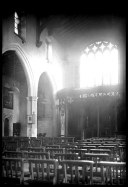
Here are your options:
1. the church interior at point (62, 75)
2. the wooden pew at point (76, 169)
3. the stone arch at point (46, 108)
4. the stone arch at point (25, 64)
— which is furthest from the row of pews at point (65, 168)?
the stone arch at point (46, 108)

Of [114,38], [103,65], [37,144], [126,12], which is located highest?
[114,38]

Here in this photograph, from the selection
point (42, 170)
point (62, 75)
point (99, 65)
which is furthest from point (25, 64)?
point (42, 170)

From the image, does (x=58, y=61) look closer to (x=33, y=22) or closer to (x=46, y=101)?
(x=46, y=101)

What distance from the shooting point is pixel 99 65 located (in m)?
20.6

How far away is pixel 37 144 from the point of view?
896 centimetres

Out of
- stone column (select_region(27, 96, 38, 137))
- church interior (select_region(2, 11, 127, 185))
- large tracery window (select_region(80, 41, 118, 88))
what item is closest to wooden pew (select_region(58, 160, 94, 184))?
church interior (select_region(2, 11, 127, 185))

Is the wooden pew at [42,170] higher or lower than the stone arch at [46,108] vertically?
lower

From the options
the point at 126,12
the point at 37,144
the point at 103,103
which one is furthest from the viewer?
the point at 103,103

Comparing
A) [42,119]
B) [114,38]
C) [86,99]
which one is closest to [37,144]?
[86,99]

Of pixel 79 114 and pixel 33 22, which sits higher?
pixel 33 22

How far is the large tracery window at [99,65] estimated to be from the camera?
66.0 feet

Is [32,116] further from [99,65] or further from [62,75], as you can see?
[99,65]

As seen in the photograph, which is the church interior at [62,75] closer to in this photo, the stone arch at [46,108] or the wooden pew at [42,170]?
the stone arch at [46,108]

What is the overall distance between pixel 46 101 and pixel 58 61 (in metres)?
3.40
